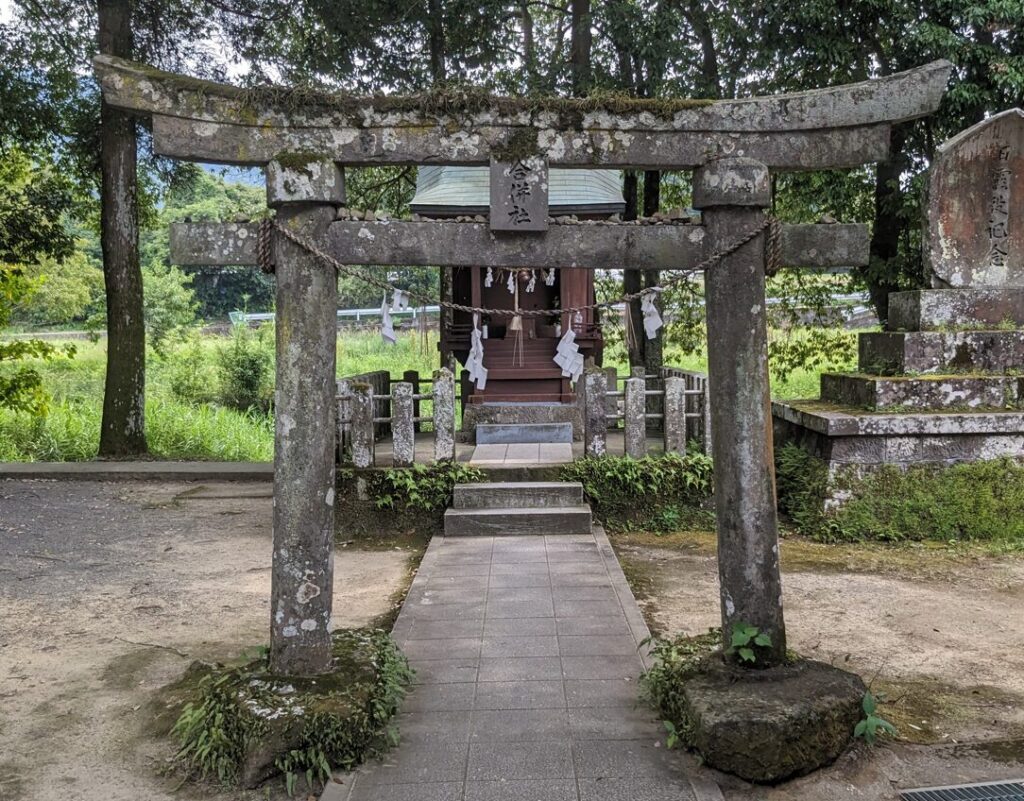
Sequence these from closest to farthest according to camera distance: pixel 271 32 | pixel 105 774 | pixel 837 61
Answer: pixel 105 774
pixel 837 61
pixel 271 32

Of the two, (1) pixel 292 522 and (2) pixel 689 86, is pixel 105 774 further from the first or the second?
(2) pixel 689 86

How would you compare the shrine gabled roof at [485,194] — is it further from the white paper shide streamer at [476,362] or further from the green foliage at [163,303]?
the green foliage at [163,303]

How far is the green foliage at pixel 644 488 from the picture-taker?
9.41m

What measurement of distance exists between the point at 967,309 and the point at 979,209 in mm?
1127

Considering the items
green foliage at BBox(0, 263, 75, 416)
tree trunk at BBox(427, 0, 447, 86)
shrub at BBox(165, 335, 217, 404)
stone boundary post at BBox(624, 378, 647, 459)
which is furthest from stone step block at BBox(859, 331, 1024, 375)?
shrub at BBox(165, 335, 217, 404)

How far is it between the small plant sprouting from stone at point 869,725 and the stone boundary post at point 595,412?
5.21 metres

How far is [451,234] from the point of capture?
470 cm

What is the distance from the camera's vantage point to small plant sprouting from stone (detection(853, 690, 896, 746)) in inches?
165

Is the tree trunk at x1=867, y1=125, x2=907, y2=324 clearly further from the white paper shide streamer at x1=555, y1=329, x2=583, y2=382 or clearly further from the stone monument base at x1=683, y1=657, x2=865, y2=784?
the stone monument base at x1=683, y1=657, x2=865, y2=784

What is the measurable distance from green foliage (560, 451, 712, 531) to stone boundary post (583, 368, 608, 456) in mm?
141

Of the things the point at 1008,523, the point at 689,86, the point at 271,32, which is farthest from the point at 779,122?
the point at 271,32

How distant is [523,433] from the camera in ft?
38.3

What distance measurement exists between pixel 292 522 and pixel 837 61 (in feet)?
35.6

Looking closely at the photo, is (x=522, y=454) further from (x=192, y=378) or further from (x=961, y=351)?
(x=192, y=378)
